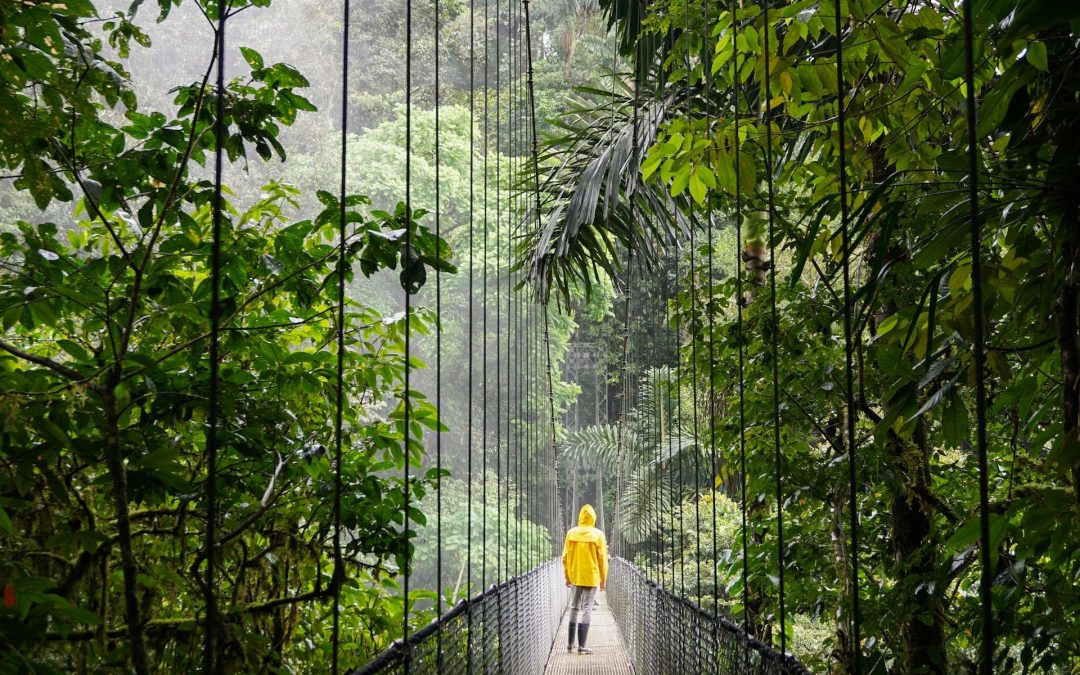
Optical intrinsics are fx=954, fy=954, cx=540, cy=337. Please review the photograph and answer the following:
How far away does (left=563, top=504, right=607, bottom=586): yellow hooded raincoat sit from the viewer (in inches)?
228

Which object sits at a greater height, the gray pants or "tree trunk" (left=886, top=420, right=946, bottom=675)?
"tree trunk" (left=886, top=420, right=946, bottom=675)

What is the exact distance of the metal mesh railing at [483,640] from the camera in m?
1.59

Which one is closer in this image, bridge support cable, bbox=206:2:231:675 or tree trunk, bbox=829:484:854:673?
bridge support cable, bbox=206:2:231:675

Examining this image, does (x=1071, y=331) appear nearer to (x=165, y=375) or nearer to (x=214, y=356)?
(x=214, y=356)

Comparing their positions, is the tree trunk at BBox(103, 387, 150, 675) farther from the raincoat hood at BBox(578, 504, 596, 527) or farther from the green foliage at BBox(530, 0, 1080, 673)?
the raincoat hood at BBox(578, 504, 596, 527)

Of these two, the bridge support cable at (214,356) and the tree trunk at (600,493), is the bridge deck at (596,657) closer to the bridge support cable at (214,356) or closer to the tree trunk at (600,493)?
the bridge support cable at (214,356)

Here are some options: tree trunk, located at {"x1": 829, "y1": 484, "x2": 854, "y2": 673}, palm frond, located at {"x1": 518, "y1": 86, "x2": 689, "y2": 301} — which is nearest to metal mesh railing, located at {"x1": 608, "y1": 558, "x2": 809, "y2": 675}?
tree trunk, located at {"x1": 829, "y1": 484, "x2": 854, "y2": 673}

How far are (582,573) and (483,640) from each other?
3.33m

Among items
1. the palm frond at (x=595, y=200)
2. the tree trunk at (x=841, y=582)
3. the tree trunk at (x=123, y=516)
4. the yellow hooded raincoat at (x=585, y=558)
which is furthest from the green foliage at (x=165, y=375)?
the yellow hooded raincoat at (x=585, y=558)

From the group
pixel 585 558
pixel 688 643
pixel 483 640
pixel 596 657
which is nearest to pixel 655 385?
pixel 688 643

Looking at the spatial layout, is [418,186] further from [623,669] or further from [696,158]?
[696,158]

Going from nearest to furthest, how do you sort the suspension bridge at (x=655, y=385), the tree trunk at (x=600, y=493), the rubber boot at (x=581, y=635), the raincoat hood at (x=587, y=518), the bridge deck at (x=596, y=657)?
the suspension bridge at (x=655, y=385), the bridge deck at (x=596, y=657), the rubber boot at (x=581, y=635), the raincoat hood at (x=587, y=518), the tree trunk at (x=600, y=493)

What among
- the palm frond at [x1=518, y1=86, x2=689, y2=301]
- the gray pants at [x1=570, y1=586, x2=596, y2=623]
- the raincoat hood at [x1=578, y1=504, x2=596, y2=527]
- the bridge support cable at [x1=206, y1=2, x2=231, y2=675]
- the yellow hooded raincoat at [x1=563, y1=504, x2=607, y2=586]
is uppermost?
the palm frond at [x1=518, y1=86, x2=689, y2=301]

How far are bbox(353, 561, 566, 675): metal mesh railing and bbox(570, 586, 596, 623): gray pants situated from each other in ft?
0.94
